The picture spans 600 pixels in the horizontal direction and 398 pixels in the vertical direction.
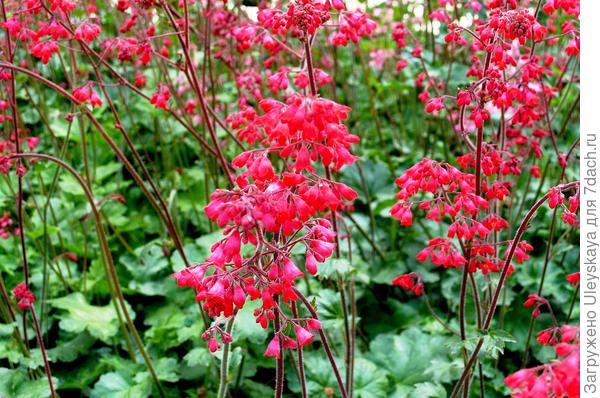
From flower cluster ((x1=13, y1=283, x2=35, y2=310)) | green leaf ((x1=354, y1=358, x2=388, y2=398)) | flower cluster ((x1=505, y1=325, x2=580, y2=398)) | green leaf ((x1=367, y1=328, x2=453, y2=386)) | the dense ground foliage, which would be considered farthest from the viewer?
green leaf ((x1=367, y1=328, x2=453, y2=386))

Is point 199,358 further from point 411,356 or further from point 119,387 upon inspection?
point 411,356

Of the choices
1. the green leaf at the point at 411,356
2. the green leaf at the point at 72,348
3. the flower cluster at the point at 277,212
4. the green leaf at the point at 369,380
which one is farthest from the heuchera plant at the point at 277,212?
the green leaf at the point at 72,348

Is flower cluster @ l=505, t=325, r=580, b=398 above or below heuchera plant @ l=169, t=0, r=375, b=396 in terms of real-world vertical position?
below

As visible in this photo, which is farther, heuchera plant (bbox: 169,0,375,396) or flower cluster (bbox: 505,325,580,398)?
heuchera plant (bbox: 169,0,375,396)

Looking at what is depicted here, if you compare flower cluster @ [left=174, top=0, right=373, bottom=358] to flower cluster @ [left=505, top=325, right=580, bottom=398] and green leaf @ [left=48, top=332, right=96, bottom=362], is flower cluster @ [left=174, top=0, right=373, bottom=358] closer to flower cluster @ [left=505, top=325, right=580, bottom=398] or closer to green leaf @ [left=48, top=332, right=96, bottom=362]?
flower cluster @ [left=505, top=325, right=580, bottom=398]

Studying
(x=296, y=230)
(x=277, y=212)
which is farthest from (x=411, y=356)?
(x=277, y=212)

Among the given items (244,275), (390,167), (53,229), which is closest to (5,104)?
(53,229)

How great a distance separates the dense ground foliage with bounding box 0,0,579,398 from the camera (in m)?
1.70

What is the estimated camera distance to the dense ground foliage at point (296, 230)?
67.1 inches

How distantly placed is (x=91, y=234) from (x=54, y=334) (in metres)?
0.85

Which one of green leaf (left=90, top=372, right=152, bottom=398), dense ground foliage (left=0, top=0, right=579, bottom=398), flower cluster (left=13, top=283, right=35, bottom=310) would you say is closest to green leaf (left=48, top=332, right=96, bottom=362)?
dense ground foliage (left=0, top=0, right=579, bottom=398)

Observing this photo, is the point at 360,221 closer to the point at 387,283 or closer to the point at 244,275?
the point at 387,283

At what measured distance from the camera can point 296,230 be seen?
5.66ft

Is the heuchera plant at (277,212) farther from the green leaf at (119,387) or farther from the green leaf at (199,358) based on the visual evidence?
the green leaf at (119,387)
